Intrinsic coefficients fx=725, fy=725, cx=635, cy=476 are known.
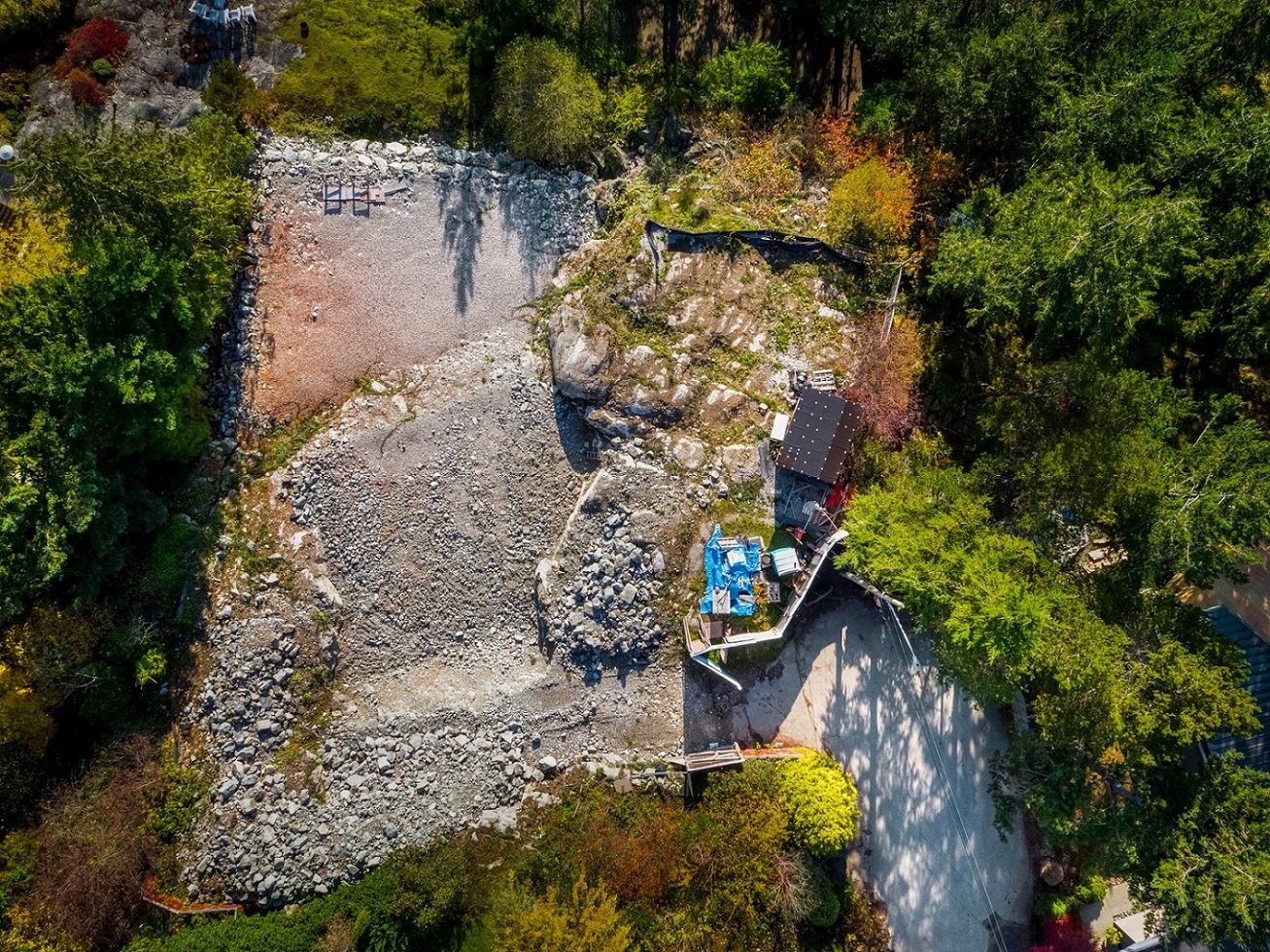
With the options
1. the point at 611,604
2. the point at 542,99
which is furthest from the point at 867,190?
the point at 611,604

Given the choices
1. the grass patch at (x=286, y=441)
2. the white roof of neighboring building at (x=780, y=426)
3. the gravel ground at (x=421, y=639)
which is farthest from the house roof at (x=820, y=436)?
the grass patch at (x=286, y=441)

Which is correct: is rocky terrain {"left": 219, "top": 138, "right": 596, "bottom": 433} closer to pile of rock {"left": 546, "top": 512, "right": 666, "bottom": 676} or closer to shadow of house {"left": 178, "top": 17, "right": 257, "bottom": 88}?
shadow of house {"left": 178, "top": 17, "right": 257, "bottom": 88}

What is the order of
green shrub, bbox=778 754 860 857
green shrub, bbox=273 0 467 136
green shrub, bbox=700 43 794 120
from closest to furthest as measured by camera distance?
green shrub, bbox=778 754 860 857 < green shrub, bbox=273 0 467 136 < green shrub, bbox=700 43 794 120

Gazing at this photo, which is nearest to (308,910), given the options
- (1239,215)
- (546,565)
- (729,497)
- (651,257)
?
(546,565)

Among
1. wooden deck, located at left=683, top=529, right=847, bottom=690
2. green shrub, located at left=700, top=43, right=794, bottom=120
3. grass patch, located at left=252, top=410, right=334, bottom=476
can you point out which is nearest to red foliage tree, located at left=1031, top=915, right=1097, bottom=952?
wooden deck, located at left=683, top=529, right=847, bottom=690

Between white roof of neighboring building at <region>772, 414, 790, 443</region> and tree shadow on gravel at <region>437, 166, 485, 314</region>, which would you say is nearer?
white roof of neighboring building at <region>772, 414, 790, 443</region>

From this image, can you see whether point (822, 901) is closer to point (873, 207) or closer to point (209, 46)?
point (873, 207)

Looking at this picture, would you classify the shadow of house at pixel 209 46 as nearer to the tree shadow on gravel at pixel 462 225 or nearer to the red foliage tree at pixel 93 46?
the red foliage tree at pixel 93 46
